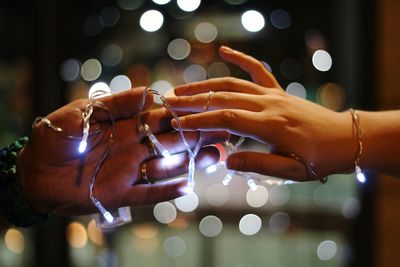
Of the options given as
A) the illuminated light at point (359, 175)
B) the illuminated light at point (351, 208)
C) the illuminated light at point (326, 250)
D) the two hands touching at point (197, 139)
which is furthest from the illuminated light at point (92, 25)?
the illuminated light at point (359, 175)

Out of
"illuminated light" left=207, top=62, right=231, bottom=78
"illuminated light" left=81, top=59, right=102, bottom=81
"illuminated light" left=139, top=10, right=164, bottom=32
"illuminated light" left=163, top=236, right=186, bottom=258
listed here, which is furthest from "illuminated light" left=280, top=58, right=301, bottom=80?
"illuminated light" left=163, top=236, right=186, bottom=258

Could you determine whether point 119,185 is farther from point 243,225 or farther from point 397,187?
point 243,225

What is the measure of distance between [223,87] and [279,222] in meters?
1.77

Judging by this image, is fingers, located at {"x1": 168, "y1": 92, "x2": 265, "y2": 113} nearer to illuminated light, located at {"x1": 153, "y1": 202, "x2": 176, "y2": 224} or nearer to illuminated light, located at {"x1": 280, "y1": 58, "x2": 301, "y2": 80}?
illuminated light, located at {"x1": 280, "y1": 58, "x2": 301, "y2": 80}

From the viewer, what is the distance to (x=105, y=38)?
2.50 m

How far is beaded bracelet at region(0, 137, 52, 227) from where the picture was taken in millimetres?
987

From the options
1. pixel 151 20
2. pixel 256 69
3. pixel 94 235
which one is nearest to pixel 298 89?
pixel 151 20

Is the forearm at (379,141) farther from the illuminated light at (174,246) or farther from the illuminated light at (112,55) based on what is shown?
the illuminated light at (174,246)

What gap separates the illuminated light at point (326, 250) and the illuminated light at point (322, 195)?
19 centimetres

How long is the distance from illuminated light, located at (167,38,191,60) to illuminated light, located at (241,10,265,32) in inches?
10.8

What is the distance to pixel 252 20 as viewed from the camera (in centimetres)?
245

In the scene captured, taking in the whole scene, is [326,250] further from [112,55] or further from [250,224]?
[112,55]

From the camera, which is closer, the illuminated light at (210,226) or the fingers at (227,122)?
the fingers at (227,122)

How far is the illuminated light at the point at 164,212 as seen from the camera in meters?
2.66
